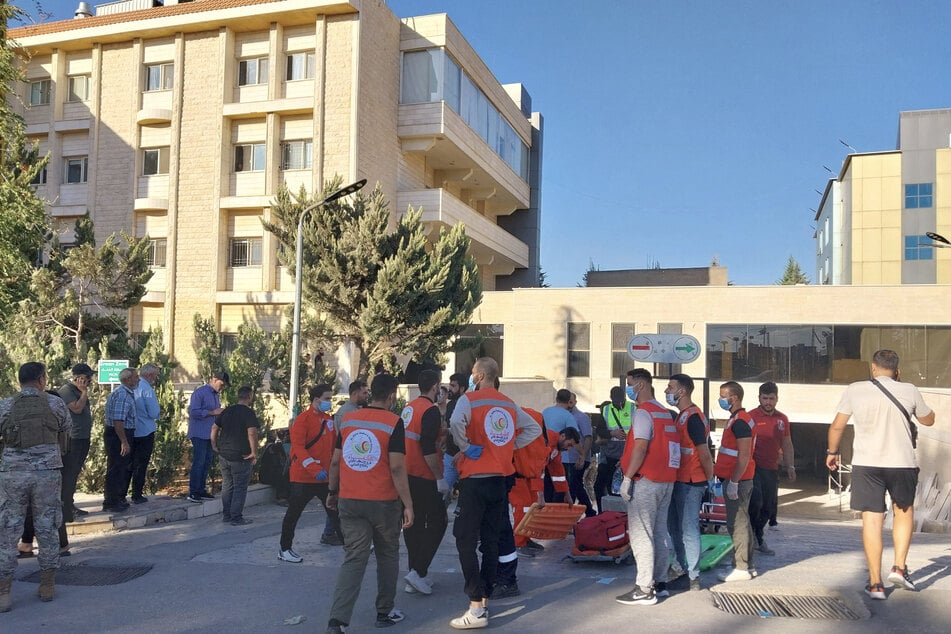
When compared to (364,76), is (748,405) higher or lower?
lower

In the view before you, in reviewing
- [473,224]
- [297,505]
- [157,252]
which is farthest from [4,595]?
[473,224]

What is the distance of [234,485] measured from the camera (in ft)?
34.2

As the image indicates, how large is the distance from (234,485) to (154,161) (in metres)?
22.0

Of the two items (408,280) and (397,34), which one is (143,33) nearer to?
(397,34)

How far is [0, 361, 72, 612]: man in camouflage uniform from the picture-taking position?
6.63 meters

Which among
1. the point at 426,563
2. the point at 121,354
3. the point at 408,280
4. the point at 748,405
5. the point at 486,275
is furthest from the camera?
the point at 486,275

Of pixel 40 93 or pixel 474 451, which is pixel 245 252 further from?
pixel 474 451

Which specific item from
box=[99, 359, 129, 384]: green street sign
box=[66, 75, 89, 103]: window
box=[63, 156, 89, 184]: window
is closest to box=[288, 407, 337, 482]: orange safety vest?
box=[99, 359, 129, 384]: green street sign

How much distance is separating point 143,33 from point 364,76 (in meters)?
8.90

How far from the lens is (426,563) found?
6789 mm

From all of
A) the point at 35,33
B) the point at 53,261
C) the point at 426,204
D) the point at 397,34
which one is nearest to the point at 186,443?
the point at 53,261

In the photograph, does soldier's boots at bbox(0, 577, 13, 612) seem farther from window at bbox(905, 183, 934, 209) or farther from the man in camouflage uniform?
window at bbox(905, 183, 934, 209)

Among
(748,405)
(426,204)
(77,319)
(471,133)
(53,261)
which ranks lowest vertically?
(748,405)

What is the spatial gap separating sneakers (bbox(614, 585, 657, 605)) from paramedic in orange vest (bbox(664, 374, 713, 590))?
69cm
